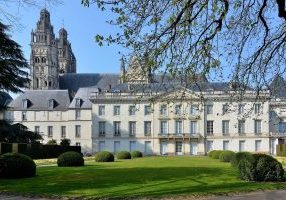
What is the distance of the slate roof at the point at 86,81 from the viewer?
289 ft

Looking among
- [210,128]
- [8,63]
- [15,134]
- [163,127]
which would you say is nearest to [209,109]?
[210,128]

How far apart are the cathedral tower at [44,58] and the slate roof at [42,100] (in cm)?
1373

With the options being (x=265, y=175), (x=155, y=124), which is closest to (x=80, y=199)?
(x=265, y=175)

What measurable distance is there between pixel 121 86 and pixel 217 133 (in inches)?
613

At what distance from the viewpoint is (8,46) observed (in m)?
22.2

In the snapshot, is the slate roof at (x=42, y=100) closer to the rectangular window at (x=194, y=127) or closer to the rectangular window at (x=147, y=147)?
the rectangular window at (x=147, y=147)

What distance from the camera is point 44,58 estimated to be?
10100 centimetres

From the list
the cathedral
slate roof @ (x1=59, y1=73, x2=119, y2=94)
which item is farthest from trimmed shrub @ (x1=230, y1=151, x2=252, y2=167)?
slate roof @ (x1=59, y1=73, x2=119, y2=94)

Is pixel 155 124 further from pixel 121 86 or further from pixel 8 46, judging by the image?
pixel 8 46

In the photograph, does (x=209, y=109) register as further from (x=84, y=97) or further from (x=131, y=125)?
(x=84, y=97)

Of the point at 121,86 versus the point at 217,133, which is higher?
the point at 121,86

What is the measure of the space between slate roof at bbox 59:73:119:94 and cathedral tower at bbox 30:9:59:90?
352cm

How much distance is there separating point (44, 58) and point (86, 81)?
1582 centimetres

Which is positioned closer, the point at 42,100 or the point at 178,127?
the point at 178,127
